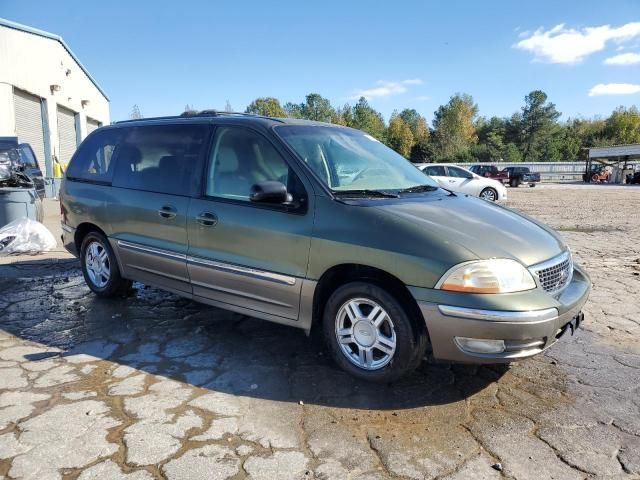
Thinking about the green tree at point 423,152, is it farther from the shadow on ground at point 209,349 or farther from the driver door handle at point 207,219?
the driver door handle at point 207,219

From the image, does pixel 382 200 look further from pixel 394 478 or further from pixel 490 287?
pixel 394 478

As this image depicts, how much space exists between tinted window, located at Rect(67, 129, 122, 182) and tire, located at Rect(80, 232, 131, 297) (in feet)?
2.06

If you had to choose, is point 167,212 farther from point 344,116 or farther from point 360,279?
point 344,116

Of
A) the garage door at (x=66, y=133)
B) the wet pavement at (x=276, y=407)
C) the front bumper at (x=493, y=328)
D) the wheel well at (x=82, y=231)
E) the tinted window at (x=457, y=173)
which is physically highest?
the garage door at (x=66, y=133)

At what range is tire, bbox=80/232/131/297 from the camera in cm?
516

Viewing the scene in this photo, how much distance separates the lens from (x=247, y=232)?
12.3ft

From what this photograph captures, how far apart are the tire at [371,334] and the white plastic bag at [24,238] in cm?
655

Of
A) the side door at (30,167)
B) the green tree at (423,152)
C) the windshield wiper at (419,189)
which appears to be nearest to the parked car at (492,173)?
the side door at (30,167)

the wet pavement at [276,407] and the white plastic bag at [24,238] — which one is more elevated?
the white plastic bag at [24,238]

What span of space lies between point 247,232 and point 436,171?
1697 cm

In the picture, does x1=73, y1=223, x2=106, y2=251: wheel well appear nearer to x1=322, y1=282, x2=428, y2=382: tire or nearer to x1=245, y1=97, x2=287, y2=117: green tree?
x1=322, y1=282, x2=428, y2=382: tire

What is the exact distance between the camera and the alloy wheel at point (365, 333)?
3.28m

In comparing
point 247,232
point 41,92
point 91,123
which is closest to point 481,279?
point 247,232

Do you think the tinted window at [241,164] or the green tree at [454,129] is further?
the green tree at [454,129]
